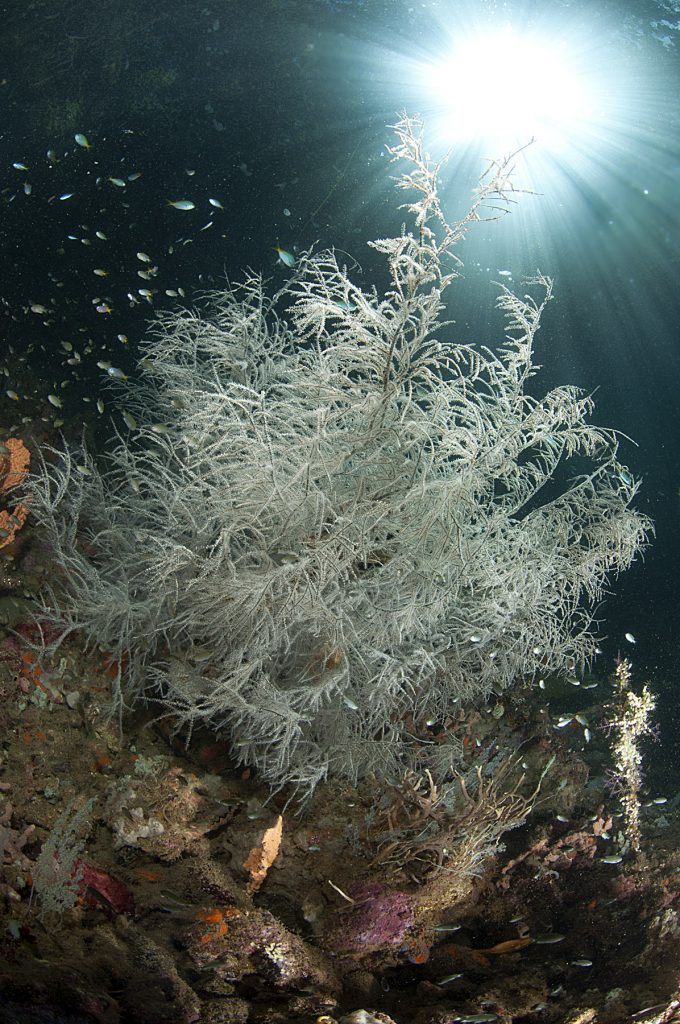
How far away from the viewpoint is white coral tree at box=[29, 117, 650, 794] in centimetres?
353

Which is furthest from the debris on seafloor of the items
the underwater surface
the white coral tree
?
the white coral tree

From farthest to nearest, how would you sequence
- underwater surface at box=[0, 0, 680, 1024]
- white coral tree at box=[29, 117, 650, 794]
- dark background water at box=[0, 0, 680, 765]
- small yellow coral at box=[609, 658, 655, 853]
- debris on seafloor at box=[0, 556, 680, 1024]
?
dark background water at box=[0, 0, 680, 765]
small yellow coral at box=[609, 658, 655, 853]
white coral tree at box=[29, 117, 650, 794]
underwater surface at box=[0, 0, 680, 1024]
debris on seafloor at box=[0, 556, 680, 1024]

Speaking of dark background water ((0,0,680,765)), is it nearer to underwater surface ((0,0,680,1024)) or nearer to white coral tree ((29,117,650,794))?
underwater surface ((0,0,680,1024))

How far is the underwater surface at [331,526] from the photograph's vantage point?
133 inches

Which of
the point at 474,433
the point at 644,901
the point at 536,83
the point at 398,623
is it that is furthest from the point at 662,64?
the point at 644,901

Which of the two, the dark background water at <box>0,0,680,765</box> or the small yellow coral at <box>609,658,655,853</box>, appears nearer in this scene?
the small yellow coral at <box>609,658,655,853</box>

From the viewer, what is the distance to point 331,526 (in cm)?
376

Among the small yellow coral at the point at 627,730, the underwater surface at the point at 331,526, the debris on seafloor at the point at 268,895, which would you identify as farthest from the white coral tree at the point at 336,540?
the small yellow coral at the point at 627,730

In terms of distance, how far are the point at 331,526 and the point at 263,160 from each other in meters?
5.37

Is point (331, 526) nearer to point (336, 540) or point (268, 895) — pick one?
point (336, 540)

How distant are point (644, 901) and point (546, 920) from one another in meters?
1.03

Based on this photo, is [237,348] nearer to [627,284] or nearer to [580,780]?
[580,780]

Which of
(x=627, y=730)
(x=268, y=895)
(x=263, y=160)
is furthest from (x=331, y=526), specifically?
(x=263, y=160)

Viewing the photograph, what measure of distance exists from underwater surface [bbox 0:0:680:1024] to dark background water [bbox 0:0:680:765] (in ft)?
0.14
